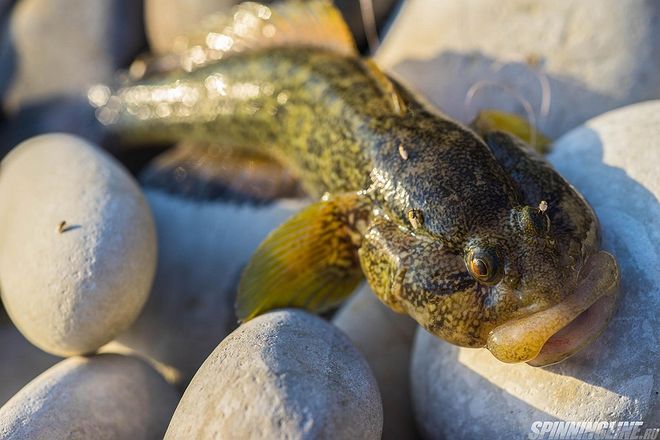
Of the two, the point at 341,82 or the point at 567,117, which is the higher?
the point at 341,82

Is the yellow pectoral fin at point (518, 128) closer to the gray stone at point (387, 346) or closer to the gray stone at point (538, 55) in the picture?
the gray stone at point (538, 55)

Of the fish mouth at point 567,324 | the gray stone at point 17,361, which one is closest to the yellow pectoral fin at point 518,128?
the fish mouth at point 567,324

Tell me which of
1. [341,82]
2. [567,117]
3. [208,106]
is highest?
[341,82]

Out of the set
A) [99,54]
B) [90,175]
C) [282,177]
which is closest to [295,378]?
[90,175]

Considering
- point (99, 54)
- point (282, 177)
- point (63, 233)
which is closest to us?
point (63, 233)

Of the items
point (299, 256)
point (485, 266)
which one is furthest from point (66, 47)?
point (485, 266)

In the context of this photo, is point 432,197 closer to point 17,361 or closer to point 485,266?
point 485,266

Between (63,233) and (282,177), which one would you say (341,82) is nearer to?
(282,177)
